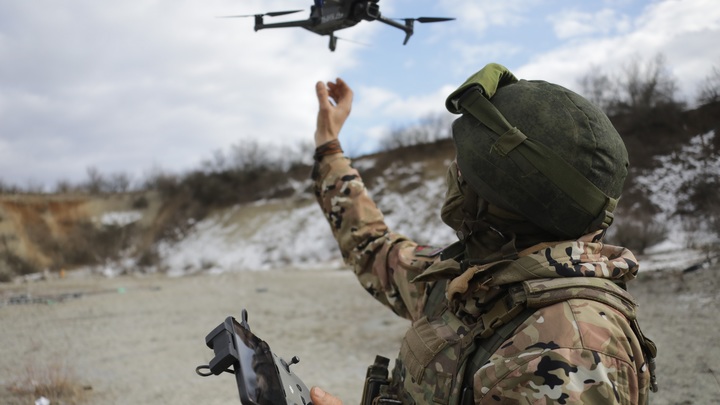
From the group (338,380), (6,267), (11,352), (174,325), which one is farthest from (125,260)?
(338,380)

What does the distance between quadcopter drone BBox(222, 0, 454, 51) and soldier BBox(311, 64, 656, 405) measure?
2.16m

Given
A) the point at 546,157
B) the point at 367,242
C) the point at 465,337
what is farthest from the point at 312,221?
the point at 546,157

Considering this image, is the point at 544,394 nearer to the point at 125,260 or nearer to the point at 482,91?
the point at 482,91

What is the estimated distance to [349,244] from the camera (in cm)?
254

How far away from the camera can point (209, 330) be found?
33.4 feet

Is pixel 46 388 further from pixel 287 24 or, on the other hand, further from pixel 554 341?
pixel 554 341

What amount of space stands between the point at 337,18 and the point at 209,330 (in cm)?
777

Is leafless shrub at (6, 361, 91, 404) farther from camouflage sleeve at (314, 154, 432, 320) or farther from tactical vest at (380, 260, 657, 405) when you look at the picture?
tactical vest at (380, 260, 657, 405)

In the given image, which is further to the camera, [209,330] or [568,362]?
[209,330]

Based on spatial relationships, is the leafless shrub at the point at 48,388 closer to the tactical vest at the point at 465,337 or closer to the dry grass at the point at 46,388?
the dry grass at the point at 46,388

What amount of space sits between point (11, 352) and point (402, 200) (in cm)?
2237

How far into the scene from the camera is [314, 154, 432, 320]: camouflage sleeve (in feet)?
7.45

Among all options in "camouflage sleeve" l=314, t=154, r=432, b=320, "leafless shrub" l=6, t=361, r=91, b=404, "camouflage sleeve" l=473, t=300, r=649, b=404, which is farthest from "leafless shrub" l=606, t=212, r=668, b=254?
"camouflage sleeve" l=473, t=300, r=649, b=404

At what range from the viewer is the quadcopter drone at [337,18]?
3.75 metres
